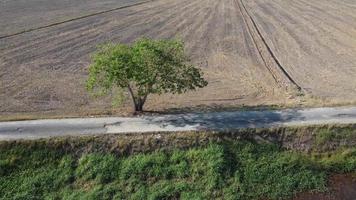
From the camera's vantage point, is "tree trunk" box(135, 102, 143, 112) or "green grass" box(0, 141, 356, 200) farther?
"tree trunk" box(135, 102, 143, 112)

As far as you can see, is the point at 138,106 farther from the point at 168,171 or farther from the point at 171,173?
the point at 171,173

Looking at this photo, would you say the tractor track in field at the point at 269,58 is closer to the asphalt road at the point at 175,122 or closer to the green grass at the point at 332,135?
the asphalt road at the point at 175,122

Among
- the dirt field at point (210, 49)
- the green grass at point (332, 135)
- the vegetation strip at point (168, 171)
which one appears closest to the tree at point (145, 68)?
the dirt field at point (210, 49)

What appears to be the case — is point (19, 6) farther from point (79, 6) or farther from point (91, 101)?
point (91, 101)

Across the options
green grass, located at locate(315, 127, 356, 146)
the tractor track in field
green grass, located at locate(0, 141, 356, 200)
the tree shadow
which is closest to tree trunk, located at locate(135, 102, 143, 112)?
the tree shadow

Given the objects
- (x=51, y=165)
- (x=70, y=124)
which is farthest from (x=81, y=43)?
(x=51, y=165)

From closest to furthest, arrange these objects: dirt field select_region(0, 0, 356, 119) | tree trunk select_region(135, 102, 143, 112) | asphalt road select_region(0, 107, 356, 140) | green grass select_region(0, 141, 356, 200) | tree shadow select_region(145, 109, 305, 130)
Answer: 1. green grass select_region(0, 141, 356, 200)
2. asphalt road select_region(0, 107, 356, 140)
3. tree shadow select_region(145, 109, 305, 130)
4. tree trunk select_region(135, 102, 143, 112)
5. dirt field select_region(0, 0, 356, 119)

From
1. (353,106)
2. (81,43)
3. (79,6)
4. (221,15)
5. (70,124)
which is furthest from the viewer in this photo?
(79,6)

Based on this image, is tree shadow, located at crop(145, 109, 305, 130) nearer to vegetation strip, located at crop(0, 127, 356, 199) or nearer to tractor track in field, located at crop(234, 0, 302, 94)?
vegetation strip, located at crop(0, 127, 356, 199)
